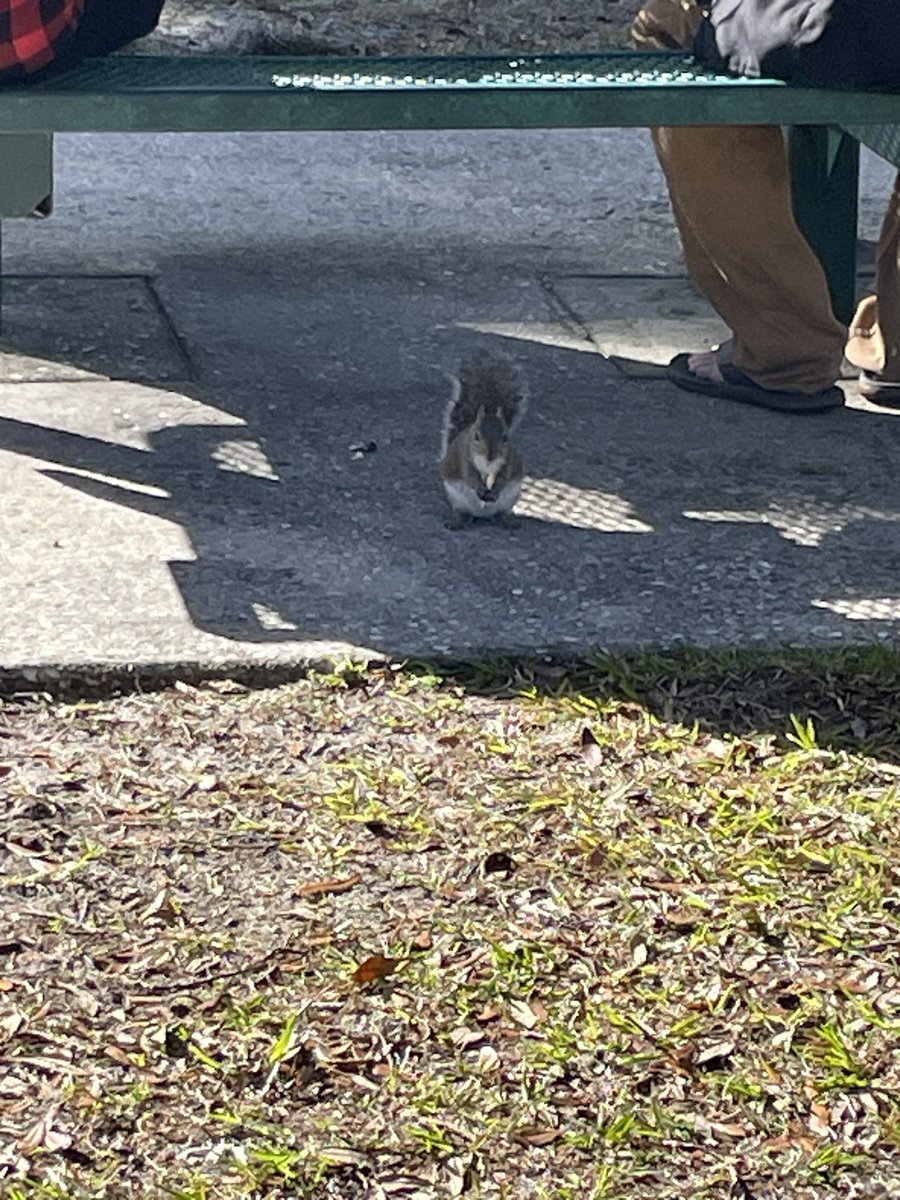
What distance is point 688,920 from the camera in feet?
12.2

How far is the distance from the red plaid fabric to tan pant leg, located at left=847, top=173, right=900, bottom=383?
2288 mm

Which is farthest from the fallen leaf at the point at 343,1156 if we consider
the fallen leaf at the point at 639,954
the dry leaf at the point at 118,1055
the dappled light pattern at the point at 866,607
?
the dappled light pattern at the point at 866,607

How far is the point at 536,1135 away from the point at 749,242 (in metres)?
3.30

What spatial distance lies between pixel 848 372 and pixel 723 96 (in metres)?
1.66

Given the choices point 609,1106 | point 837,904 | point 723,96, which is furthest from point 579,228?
point 609,1106

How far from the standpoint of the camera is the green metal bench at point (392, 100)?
15.8ft

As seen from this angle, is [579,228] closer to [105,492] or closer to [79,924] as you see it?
[105,492]

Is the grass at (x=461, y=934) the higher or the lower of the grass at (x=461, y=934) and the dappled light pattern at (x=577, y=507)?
the higher

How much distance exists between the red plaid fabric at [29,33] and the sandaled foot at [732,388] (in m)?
2.09

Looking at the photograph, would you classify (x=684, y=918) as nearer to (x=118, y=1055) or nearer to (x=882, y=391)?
(x=118, y=1055)

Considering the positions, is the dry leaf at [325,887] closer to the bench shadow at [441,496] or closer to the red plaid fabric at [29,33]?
the bench shadow at [441,496]

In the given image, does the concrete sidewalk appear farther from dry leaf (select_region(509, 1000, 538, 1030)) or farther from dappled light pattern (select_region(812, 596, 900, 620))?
dry leaf (select_region(509, 1000, 538, 1030))

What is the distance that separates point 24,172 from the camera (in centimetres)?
513

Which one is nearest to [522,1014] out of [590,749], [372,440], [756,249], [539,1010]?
[539,1010]
